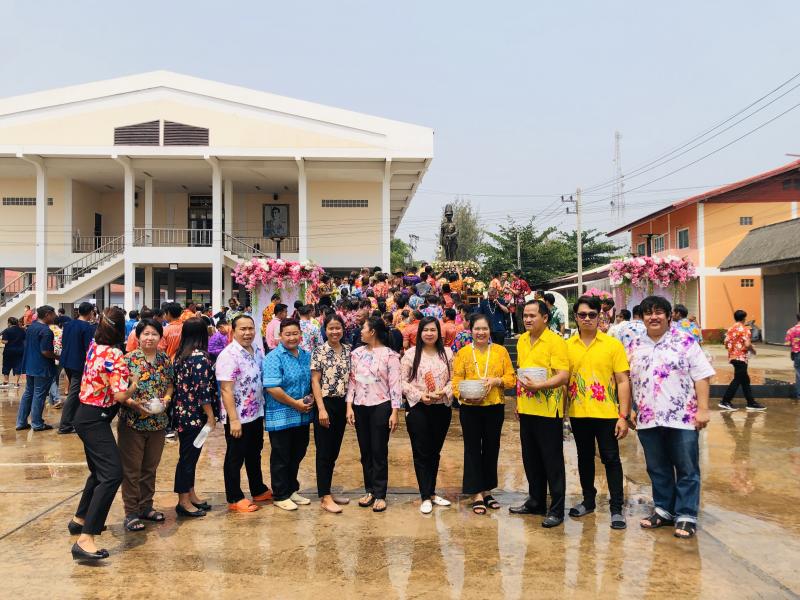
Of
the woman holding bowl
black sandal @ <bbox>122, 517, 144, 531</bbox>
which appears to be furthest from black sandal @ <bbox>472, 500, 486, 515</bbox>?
black sandal @ <bbox>122, 517, 144, 531</bbox>

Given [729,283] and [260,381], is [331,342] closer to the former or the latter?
[260,381]

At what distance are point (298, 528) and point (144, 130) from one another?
20429 mm

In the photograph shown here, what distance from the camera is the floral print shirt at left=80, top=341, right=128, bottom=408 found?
3.97 metres

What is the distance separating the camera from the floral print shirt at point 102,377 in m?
3.97

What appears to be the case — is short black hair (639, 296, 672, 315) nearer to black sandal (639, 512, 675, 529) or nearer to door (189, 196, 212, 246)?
black sandal (639, 512, 675, 529)

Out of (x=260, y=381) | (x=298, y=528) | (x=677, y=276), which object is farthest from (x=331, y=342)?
(x=677, y=276)

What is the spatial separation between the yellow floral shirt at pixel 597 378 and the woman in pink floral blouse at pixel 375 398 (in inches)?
53.7

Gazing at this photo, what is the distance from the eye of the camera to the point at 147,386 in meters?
4.38

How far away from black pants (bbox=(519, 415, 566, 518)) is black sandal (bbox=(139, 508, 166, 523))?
276 cm

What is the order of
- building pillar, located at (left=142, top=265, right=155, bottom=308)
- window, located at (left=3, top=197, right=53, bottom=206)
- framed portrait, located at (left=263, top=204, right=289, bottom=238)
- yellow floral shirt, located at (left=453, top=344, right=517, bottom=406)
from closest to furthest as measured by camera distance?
yellow floral shirt, located at (left=453, top=344, right=517, bottom=406) < window, located at (left=3, top=197, right=53, bottom=206) < building pillar, located at (left=142, top=265, right=155, bottom=308) < framed portrait, located at (left=263, top=204, right=289, bottom=238)

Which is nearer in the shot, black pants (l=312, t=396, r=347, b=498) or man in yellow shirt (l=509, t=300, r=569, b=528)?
man in yellow shirt (l=509, t=300, r=569, b=528)

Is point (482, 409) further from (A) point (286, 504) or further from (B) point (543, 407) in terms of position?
(A) point (286, 504)

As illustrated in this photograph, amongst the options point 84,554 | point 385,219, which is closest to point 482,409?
point 84,554

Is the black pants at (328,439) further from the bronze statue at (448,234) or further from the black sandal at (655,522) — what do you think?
the bronze statue at (448,234)
